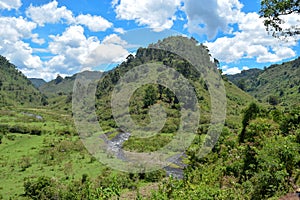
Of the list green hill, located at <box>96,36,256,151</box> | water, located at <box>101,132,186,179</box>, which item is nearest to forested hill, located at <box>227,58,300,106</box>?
green hill, located at <box>96,36,256,151</box>

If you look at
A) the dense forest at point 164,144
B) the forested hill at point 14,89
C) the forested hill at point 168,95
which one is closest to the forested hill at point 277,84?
the dense forest at point 164,144

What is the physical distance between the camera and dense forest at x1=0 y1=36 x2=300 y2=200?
10.6 m

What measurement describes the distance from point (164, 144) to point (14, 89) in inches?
4001

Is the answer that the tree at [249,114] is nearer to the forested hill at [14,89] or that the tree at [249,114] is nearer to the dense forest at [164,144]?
the dense forest at [164,144]

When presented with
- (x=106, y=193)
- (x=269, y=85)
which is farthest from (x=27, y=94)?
(x=106, y=193)

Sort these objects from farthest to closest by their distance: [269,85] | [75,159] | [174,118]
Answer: [269,85]
[174,118]
[75,159]

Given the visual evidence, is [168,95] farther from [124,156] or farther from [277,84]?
[277,84]

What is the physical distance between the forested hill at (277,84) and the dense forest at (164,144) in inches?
30.7

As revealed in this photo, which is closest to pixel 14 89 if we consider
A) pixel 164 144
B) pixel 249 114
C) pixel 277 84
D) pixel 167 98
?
pixel 167 98

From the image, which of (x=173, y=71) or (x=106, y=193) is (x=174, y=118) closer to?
(x=173, y=71)

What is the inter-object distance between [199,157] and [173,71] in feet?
161

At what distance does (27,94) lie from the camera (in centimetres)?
12725

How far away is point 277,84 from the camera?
11212cm

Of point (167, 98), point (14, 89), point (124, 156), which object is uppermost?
point (14, 89)
